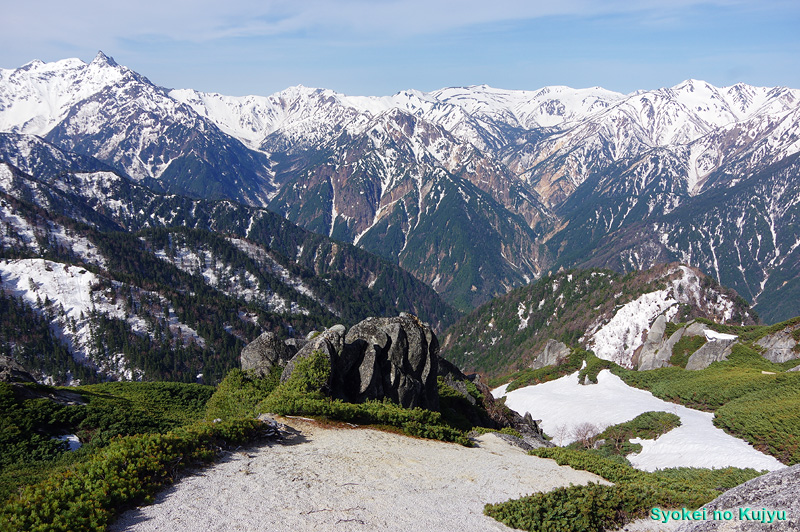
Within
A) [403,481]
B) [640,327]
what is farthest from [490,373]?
[403,481]

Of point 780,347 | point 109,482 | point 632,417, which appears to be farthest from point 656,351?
point 109,482

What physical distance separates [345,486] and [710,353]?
8118 centimetres

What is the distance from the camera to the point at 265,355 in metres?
38.7

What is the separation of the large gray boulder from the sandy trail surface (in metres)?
6.41

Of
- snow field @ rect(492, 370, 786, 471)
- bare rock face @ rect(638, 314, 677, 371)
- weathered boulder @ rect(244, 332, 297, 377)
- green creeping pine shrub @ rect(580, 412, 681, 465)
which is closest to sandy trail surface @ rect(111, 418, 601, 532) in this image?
weathered boulder @ rect(244, 332, 297, 377)

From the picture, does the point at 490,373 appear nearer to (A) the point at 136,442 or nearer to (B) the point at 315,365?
(B) the point at 315,365

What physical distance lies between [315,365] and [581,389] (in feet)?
193

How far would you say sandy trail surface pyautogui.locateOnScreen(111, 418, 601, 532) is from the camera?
15.6 metres

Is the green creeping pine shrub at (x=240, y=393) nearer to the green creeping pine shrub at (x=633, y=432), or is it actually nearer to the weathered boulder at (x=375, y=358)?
the weathered boulder at (x=375, y=358)

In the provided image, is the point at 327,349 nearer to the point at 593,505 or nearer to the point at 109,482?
the point at 109,482

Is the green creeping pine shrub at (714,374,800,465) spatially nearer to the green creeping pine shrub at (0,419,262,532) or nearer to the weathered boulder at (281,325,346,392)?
the weathered boulder at (281,325,346,392)

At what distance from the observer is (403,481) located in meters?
20.4

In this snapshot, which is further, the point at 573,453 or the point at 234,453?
the point at 573,453

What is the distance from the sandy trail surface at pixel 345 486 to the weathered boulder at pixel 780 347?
203 feet
